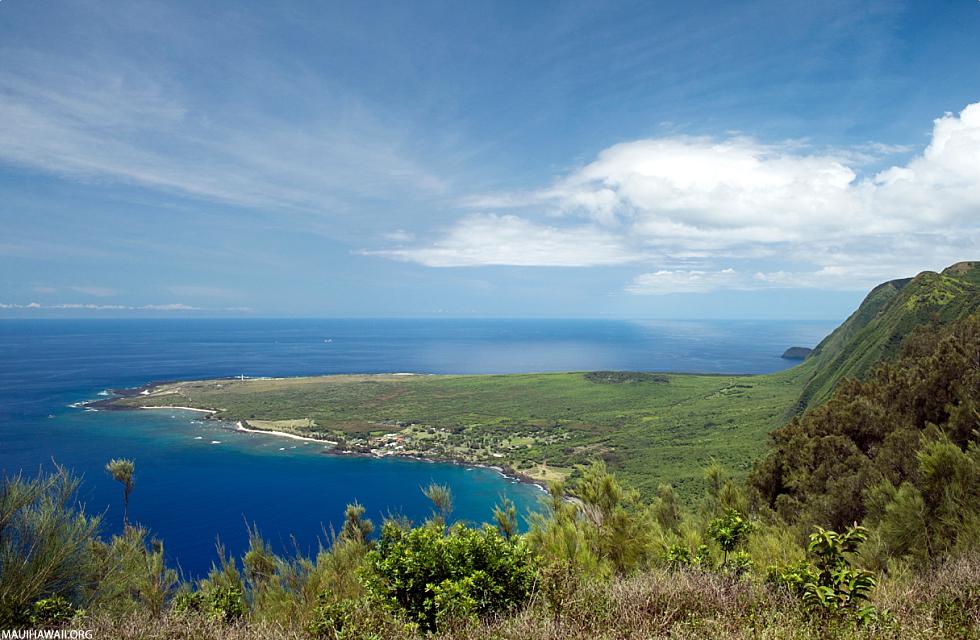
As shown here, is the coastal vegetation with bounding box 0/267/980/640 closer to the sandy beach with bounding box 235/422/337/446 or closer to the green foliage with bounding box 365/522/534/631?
the green foliage with bounding box 365/522/534/631

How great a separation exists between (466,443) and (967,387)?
68034 mm

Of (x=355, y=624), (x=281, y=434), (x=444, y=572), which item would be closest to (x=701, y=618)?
(x=444, y=572)

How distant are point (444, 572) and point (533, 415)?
92.1 metres

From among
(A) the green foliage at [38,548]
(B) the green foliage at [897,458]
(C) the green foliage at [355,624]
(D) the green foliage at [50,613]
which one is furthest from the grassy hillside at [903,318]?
(D) the green foliage at [50,613]

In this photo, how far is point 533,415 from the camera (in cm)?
9819

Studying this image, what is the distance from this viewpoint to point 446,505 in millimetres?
11156

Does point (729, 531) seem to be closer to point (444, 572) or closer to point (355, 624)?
point (444, 572)

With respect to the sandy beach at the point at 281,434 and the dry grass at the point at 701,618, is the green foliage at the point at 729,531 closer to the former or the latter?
the dry grass at the point at 701,618

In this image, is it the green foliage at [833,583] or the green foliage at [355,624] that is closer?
the green foliage at [833,583]

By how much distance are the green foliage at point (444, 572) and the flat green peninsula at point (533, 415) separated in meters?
45.5

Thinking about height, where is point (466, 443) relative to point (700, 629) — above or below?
below

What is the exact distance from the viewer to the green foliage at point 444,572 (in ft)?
24.9

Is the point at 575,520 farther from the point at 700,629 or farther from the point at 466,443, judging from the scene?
the point at 466,443

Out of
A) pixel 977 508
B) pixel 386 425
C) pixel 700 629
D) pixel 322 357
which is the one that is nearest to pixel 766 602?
pixel 700 629
